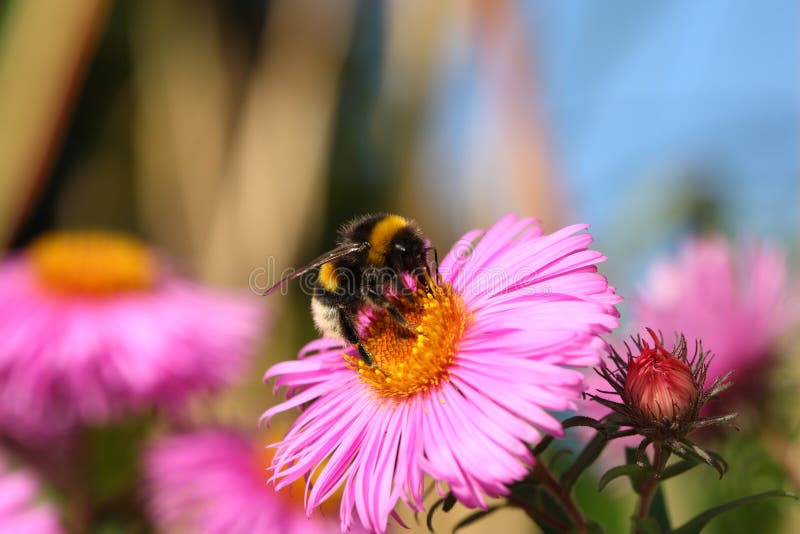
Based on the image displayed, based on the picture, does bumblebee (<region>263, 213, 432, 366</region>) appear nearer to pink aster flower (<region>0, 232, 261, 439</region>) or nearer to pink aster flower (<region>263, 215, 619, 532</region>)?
pink aster flower (<region>263, 215, 619, 532</region>)

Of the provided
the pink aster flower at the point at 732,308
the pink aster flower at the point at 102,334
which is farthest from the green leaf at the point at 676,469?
the pink aster flower at the point at 102,334

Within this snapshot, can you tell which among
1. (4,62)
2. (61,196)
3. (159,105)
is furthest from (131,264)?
(61,196)

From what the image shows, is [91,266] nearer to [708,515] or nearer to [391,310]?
[391,310]

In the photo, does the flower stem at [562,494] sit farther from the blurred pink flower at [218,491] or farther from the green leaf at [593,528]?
the blurred pink flower at [218,491]

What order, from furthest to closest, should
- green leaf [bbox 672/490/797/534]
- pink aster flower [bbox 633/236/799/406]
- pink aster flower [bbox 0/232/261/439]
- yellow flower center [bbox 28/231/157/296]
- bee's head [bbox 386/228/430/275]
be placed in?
yellow flower center [bbox 28/231/157/296] < pink aster flower [bbox 0/232/261/439] < pink aster flower [bbox 633/236/799/406] < bee's head [bbox 386/228/430/275] < green leaf [bbox 672/490/797/534]

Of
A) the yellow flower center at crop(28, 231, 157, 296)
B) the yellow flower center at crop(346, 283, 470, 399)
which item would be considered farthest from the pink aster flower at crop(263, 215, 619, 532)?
the yellow flower center at crop(28, 231, 157, 296)

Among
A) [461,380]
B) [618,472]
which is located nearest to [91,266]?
[461,380]
